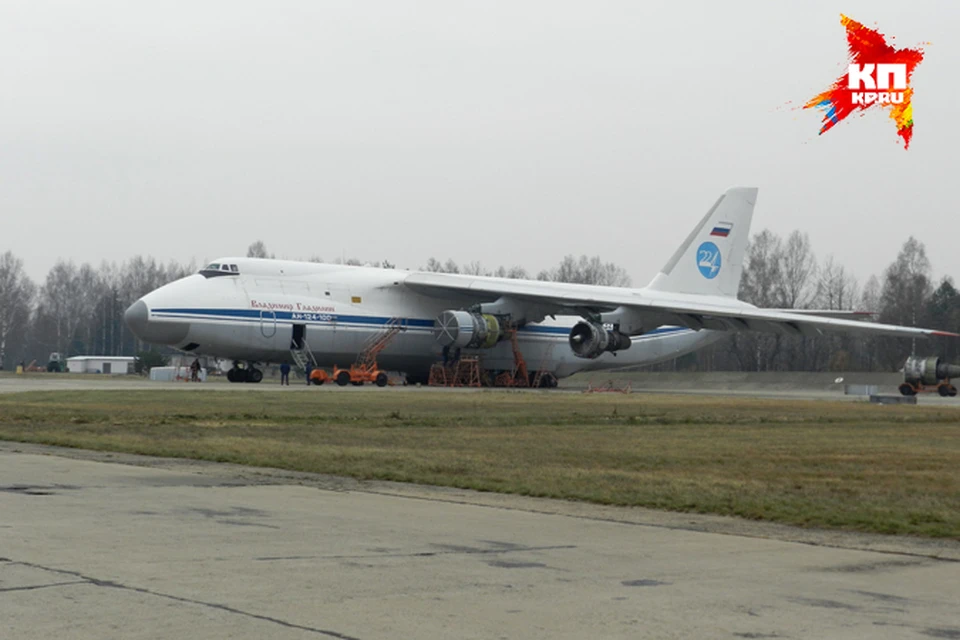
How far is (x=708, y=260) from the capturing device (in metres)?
54.3

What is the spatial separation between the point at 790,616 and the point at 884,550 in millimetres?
2632

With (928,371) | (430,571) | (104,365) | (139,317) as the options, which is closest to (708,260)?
(928,371)

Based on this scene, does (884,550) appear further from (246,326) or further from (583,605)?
(246,326)

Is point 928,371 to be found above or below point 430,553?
above

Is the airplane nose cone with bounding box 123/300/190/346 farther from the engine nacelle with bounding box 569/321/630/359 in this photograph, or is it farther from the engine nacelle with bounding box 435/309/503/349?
the engine nacelle with bounding box 569/321/630/359

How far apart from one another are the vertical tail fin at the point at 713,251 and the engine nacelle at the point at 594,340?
726cm

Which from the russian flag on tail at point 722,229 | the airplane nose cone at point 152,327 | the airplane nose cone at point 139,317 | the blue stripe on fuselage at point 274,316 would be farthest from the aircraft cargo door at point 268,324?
the russian flag on tail at point 722,229

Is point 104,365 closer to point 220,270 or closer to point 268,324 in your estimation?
point 220,270

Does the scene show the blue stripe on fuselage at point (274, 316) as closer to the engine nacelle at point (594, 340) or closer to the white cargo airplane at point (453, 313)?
the white cargo airplane at point (453, 313)

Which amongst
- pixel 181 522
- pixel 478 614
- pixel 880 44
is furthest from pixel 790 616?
pixel 880 44

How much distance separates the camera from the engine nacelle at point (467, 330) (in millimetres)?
47312

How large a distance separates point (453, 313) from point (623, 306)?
250 inches

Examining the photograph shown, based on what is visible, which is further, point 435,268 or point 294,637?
point 435,268

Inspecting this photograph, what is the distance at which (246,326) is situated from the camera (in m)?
43.1
